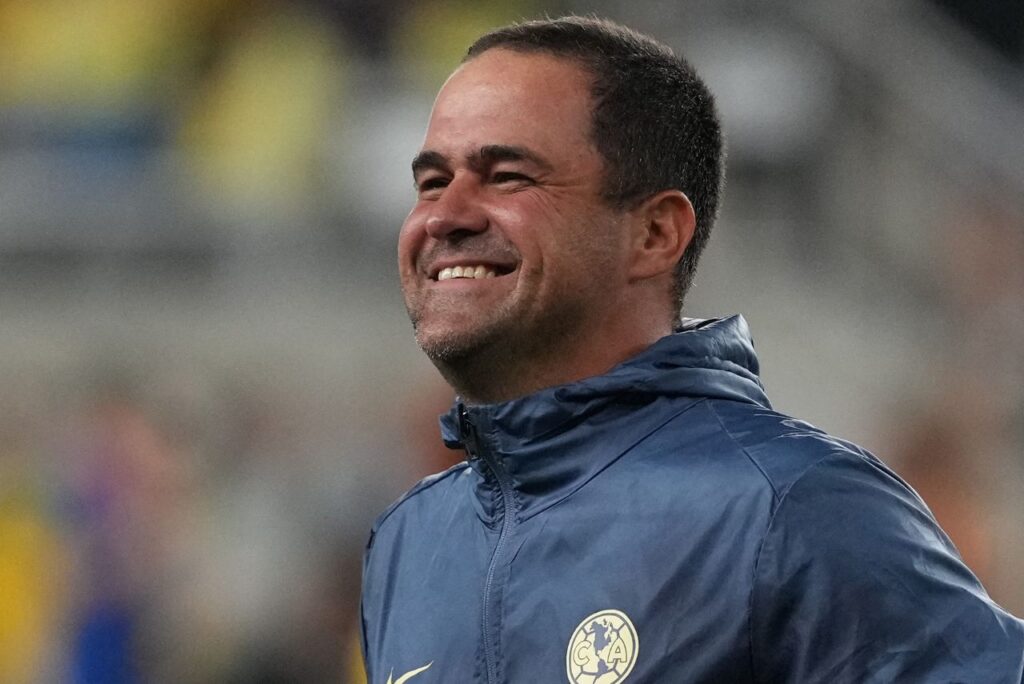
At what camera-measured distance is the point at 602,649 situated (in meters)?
1.76

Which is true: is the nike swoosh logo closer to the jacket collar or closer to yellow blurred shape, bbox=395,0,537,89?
the jacket collar

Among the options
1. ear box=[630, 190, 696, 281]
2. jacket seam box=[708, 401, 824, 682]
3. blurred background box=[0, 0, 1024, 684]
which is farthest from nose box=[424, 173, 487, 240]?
blurred background box=[0, 0, 1024, 684]

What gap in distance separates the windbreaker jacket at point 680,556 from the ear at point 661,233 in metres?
0.10

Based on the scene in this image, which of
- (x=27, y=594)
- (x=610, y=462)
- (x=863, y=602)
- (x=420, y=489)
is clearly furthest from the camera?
(x=27, y=594)

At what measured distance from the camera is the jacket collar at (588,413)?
1920mm

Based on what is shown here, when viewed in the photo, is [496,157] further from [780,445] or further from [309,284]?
[309,284]

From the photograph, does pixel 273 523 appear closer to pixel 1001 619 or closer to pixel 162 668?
pixel 162 668

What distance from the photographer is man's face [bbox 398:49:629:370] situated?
2.01m

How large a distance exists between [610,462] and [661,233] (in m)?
0.38

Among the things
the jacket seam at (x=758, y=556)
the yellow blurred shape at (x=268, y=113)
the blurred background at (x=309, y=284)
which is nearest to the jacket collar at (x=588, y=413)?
the jacket seam at (x=758, y=556)

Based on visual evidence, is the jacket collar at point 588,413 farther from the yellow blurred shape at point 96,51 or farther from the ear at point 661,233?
the yellow blurred shape at point 96,51

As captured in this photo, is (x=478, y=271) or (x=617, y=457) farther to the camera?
(x=478, y=271)

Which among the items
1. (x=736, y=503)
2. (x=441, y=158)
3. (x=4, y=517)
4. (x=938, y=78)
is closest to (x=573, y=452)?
(x=736, y=503)

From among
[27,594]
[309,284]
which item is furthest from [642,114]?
[309,284]
